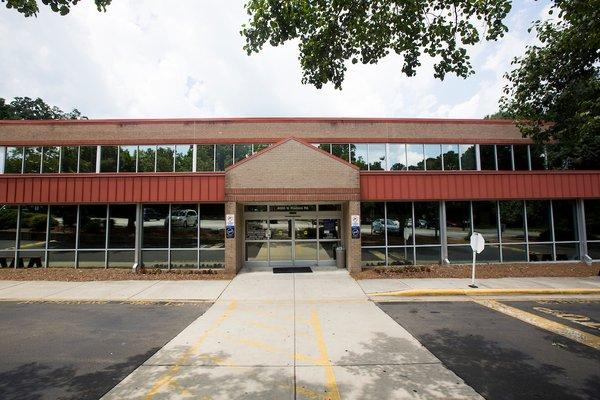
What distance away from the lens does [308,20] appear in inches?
249

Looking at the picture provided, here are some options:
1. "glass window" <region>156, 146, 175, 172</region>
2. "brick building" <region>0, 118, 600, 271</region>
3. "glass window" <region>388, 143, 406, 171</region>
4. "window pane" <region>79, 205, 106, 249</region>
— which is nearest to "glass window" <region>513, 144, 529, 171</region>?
"brick building" <region>0, 118, 600, 271</region>

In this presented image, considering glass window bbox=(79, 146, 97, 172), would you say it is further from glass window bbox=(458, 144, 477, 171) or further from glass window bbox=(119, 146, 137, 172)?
glass window bbox=(458, 144, 477, 171)

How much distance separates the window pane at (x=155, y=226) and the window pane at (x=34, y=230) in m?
4.98

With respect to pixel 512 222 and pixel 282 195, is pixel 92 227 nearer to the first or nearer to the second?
pixel 282 195

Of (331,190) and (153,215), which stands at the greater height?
(331,190)

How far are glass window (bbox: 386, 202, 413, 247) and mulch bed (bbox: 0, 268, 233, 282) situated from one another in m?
8.10

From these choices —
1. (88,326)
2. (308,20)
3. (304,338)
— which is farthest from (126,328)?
(308,20)

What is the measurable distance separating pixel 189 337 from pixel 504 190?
15.3 m

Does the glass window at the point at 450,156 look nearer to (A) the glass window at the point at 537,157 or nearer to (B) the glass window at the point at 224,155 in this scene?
(A) the glass window at the point at 537,157

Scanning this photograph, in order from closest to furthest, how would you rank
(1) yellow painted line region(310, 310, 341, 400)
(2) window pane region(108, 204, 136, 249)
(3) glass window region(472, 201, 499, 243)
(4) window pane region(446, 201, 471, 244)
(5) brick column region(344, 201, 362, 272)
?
(1) yellow painted line region(310, 310, 341, 400) < (5) brick column region(344, 201, 362, 272) < (2) window pane region(108, 204, 136, 249) < (4) window pane region(446, 201, 471, 244) < (3) glass window region(472, 201, 499, 243)

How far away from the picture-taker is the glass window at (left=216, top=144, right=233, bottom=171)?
16641 millimetres

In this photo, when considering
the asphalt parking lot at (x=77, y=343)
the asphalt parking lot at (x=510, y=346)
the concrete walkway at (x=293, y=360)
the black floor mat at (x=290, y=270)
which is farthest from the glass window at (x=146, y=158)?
the asphalt parking lot at (x=510, y=346)

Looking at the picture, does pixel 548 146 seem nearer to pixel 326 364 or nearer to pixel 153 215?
pixel 326 364

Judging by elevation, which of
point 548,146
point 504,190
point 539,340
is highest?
point 548,146
